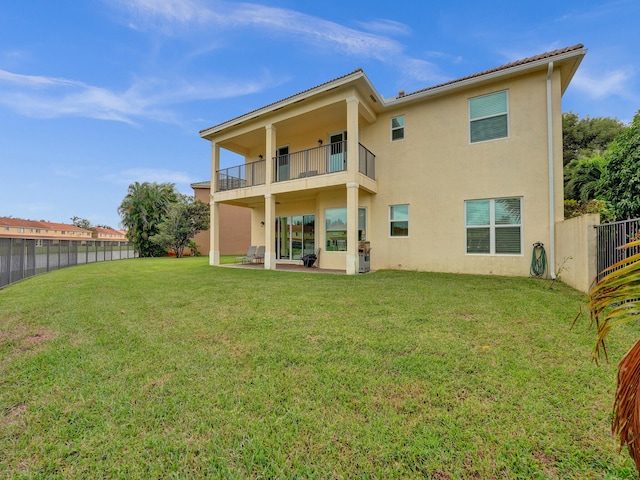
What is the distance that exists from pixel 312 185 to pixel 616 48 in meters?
12.5

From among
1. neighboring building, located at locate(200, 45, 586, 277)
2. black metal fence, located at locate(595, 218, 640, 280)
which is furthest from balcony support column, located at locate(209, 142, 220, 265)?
black metal fence, located at locate(595, 218, 640, 280)

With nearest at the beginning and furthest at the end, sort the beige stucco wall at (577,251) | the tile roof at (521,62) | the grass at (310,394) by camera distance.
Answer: the grass at (310,394) < the beige stucco wall at (577,251) < the tile roof at (521,62)

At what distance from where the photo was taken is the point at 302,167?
41.1 ft

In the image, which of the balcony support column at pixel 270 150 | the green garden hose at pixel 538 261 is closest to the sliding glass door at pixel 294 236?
the balcony support column at pixel 270 150

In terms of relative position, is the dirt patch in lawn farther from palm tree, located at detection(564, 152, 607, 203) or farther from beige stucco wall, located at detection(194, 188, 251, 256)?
beige stucco wall, located at detection(194, 188, 251, 256)

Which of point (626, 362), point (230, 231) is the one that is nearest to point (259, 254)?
point (230, 231)

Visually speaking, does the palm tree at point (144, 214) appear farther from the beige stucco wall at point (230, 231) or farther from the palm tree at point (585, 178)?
the palm tree at point (585, 178)

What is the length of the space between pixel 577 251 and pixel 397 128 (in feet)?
22.4

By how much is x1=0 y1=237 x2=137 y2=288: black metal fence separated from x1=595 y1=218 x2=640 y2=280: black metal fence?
1600 centimetres

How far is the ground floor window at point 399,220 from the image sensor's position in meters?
10.4

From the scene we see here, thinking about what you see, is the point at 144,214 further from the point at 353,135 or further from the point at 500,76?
the point at 500,76

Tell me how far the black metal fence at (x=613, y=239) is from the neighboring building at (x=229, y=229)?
71.8 feet

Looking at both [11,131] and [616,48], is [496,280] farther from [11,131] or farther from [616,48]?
[11,131]

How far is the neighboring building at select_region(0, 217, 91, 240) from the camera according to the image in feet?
153
